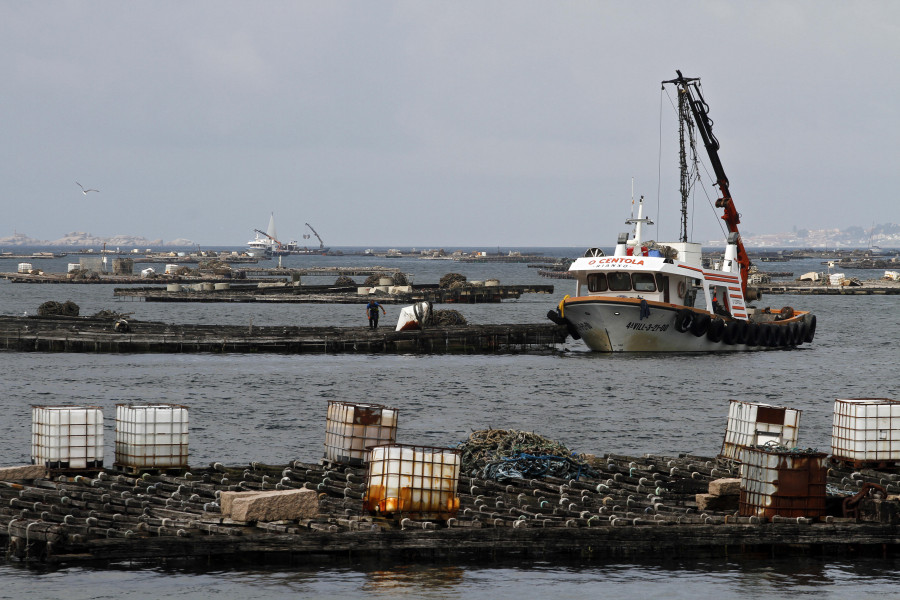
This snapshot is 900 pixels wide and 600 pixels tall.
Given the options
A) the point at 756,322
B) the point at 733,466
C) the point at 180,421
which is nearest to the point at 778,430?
the point at 733,466

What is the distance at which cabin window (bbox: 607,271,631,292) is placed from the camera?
48125 millimetres

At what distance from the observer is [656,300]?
48594mm

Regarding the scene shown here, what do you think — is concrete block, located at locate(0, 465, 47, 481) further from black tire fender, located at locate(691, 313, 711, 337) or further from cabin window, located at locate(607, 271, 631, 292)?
black tire fender, located at locate(691, 313, 711, 337)

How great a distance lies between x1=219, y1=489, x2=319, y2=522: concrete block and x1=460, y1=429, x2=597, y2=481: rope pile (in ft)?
14.7

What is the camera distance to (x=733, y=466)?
834 inches

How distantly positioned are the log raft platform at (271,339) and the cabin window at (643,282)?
9.41m

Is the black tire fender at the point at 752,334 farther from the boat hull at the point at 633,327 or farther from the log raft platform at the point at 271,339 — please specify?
the log raft platform at the point at 271,339

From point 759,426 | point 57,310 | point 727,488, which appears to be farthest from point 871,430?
point 57,310

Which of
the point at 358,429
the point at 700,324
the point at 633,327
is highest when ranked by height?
the point at 700,324

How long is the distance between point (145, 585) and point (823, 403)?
30.0m

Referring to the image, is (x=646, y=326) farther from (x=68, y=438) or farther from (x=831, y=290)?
(x=831, y=290)

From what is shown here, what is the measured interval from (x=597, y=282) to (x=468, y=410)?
14.0 meters

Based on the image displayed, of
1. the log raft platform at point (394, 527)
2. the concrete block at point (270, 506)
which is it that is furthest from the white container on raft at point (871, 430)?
the concrete block at point (270, 506)

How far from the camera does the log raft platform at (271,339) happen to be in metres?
52.5
